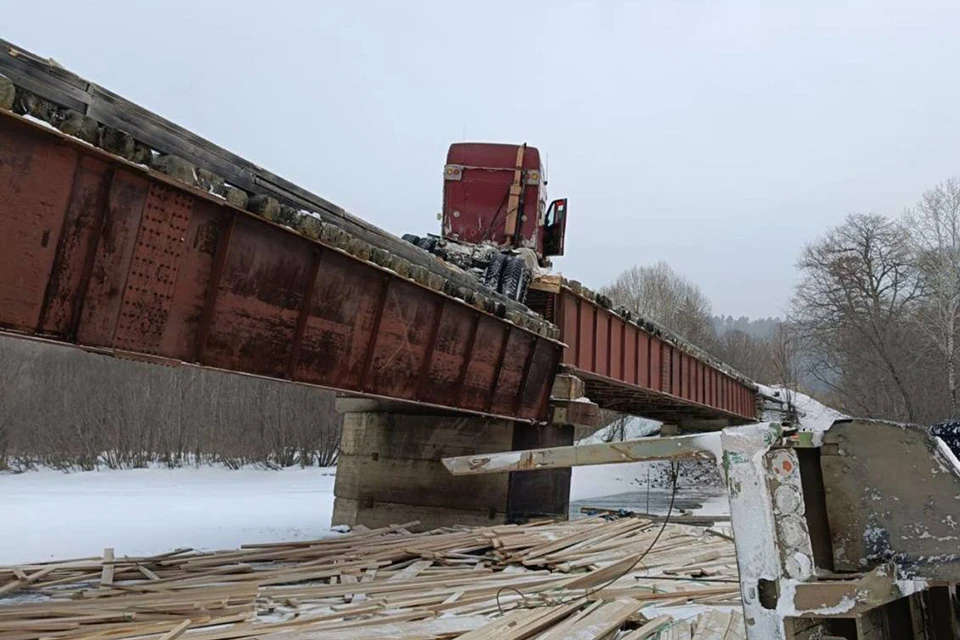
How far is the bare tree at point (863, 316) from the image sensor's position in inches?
1479

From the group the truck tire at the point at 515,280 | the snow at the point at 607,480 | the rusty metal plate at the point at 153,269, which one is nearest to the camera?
the rusty metal plate at the point at 153,269

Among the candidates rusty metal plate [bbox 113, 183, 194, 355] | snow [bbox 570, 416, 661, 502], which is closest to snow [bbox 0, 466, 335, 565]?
rusty metal plate [bbox 113, 183, 194, 355]

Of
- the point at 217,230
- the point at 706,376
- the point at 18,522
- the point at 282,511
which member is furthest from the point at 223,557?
the point at 706,376

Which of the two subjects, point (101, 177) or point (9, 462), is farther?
point (9, 462)

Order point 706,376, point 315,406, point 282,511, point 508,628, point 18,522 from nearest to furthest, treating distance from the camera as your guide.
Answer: point 508,628 → point 18,522 → point 282,511 → point 706,376 → point 315,406

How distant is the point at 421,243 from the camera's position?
44.0 ft

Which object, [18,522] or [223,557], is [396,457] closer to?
[223,557]

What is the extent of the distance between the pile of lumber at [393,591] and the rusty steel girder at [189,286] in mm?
2120

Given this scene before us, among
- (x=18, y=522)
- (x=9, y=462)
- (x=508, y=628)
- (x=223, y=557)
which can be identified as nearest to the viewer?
(x=508, y=628)

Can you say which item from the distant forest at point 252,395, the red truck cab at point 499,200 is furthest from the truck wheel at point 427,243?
the distant forest at point 252,395

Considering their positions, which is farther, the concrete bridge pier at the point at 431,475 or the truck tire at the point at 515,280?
the truck tire at the point at 515,280

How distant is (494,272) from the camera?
41.2ft

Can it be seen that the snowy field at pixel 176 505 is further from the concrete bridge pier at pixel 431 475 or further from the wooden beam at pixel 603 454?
the wooden beam at pixel 603 454

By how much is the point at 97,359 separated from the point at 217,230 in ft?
127
